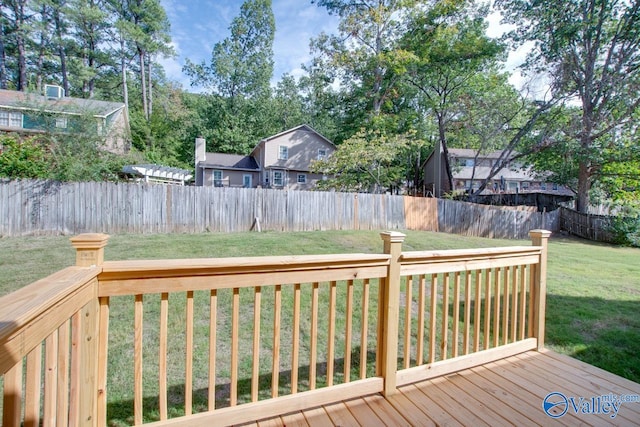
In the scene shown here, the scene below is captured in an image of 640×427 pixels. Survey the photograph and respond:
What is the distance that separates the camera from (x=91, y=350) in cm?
135

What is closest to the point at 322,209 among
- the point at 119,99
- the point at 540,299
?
the point at 540,299

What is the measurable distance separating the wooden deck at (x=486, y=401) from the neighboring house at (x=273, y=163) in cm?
1809

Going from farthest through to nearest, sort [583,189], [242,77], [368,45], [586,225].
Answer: [242,77] → [368,45] → [583,189] → [586,225]

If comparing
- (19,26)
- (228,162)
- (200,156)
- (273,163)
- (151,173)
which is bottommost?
(151,173)

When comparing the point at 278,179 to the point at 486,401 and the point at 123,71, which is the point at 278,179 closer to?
the point at 123,71

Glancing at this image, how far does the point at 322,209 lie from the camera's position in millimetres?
9969

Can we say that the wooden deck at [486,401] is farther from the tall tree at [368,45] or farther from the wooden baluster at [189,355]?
the tall tree at [368,45]

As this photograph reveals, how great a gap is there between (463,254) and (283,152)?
1920cm

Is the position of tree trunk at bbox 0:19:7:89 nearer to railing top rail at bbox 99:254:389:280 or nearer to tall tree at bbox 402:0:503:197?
tall tree at bbox 402:0:503:197

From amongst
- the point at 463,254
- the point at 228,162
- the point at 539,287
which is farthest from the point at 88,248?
the point at 228,162

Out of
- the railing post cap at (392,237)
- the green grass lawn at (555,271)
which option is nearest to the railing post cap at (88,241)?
the railing post cap at (392,237)

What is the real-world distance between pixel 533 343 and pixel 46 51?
29960 mm

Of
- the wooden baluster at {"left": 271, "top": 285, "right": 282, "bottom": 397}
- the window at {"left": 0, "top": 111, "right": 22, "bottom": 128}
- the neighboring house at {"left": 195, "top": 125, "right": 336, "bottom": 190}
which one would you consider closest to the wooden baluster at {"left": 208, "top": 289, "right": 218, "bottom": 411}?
the wooden baluster at {"left": 271, "top": 285, "right": 282, "bottom": 397}

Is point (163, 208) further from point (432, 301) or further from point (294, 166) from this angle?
point (294, 166)
